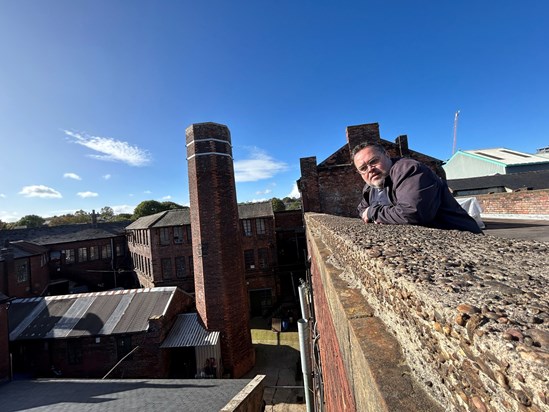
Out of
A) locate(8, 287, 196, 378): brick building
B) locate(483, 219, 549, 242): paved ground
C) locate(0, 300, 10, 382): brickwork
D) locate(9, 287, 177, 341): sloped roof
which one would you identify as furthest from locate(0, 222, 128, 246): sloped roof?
locate(483, 219, 549, 242): paved ground

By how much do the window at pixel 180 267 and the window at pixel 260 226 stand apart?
7235 millimetres

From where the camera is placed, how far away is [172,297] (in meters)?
13.4

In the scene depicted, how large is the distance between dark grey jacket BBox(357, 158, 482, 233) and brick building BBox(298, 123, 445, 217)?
8554 millimetres

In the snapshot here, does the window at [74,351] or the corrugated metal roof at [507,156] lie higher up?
the corrugated metal roof at [507,156]

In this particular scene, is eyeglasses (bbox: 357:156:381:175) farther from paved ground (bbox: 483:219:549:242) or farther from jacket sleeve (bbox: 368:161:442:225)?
paved ground (bbox: 483:219:549:242)

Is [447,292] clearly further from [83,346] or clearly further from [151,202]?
[151,202]

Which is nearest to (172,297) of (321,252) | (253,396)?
(253,396)

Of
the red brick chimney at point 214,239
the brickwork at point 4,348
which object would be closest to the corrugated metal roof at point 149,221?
the brickwork at point 4,348

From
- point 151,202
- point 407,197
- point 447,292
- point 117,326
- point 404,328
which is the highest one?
point 151,202

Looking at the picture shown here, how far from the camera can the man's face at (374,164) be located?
8.42 ft

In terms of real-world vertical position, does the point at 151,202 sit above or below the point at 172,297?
above

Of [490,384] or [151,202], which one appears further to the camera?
[151,202]

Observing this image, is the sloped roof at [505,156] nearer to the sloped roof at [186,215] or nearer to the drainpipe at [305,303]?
the sloped roof at [186,215]

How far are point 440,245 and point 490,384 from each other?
100 centimetres
